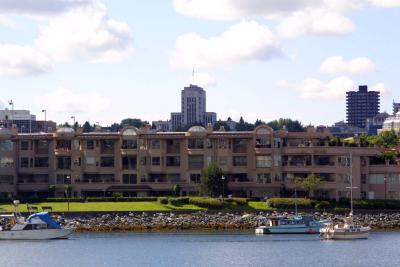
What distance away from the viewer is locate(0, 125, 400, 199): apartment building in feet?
490

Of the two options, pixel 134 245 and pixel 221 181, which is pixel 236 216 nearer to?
pixel 221 181

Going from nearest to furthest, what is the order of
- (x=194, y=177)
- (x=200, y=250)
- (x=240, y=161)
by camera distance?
(x=200, y=250) → (x=194, y=177) → (x=240, y=161)

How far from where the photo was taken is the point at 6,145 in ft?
512

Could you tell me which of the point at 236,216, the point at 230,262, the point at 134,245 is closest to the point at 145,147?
the point at 236,216

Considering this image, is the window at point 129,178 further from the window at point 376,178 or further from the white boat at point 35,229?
the white boat at point 35,229

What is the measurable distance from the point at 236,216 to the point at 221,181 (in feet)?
37.8

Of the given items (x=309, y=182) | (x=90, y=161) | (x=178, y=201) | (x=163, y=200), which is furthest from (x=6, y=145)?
(x=309, y=182)

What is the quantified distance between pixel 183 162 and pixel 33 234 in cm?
3765

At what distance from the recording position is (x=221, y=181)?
146375 mm

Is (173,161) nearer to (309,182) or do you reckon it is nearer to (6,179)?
(309,182)

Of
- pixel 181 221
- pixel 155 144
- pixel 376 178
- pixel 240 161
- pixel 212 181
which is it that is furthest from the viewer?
pixel 155 144

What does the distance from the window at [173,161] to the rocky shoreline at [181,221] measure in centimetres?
1850

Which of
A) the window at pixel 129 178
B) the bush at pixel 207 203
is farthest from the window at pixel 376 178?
the window at pixel 129 178

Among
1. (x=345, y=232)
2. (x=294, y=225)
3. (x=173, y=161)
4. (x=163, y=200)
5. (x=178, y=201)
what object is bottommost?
(x=345, y=232)
